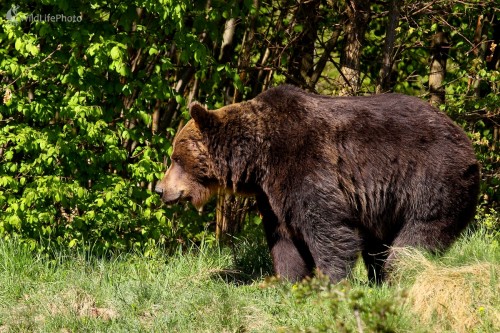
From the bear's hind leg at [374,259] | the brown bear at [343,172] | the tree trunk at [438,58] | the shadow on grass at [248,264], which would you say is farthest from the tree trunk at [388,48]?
the bear's hind leg at [374,259]

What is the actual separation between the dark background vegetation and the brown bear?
1.48 meters

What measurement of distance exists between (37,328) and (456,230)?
135 inches

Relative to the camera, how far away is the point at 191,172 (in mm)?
7730

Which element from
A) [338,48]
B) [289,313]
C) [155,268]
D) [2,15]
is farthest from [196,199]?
[338,48]

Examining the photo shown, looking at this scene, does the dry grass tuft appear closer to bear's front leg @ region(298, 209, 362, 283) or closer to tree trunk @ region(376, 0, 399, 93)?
bear's front leg @ region(298, 209, 362, 283)

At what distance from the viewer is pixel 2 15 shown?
852 centimetres

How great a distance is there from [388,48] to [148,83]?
2.71 metres

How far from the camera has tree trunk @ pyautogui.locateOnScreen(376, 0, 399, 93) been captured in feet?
31.0

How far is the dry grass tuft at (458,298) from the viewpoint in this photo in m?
5.47

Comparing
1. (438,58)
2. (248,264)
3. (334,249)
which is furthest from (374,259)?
(438,58)

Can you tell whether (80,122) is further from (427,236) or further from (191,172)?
(427,236)

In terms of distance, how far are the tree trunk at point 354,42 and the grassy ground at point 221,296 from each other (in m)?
2.55

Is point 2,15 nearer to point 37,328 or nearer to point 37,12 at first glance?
point 37,12

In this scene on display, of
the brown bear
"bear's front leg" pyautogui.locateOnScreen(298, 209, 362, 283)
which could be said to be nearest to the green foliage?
the brown bear
